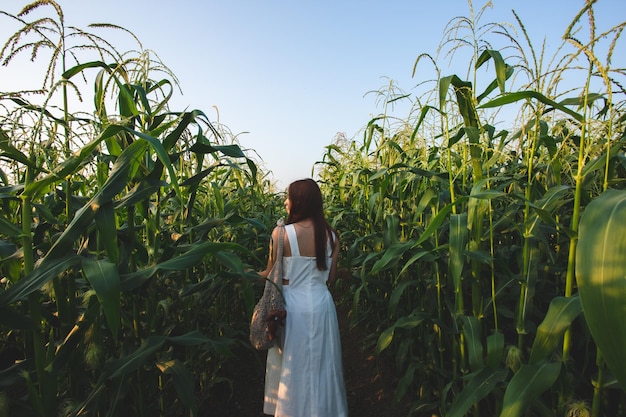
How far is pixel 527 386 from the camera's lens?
1.46 m

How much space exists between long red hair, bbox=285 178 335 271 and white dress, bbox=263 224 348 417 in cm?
8

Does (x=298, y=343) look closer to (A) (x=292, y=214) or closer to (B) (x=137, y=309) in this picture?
(A) (x=292, y=214)

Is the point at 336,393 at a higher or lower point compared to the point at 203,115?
lower

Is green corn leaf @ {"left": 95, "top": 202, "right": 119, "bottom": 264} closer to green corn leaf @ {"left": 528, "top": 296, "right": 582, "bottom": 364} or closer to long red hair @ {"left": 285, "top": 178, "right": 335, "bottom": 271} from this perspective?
long red hair @ {"left": 285, "top": 178, "right": 335, "bottom": 271}

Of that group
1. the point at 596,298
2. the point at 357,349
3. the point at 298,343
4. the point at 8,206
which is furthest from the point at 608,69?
the point at 357,349

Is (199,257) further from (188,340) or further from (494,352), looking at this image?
(494,352)

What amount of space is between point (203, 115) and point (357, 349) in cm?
357

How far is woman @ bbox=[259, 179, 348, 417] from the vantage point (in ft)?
9.14

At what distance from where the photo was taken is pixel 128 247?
1935mm

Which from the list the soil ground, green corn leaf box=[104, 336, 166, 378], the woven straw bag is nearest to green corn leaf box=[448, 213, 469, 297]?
the woven straw bag

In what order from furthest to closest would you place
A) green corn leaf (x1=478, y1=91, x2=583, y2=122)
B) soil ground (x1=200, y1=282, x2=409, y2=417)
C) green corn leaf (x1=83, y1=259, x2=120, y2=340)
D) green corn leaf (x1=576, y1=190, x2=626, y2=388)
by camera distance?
soil ground (x1=200, y1=282, x2=409, y2=417) < green corn leaf (x1=478, y1=91, x2=583, y2=122) < green corn leaf (x1=83, y1=259, x2=120, y2=340) < green corn leaf (x1=576, y1=190, x2=626, y2=388)

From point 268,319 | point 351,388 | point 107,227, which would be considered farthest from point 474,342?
point 351,388

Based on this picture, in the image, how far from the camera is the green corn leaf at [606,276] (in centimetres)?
77

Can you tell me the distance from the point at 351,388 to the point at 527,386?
8.96 feet
